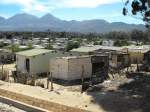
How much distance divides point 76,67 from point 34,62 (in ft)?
24.7

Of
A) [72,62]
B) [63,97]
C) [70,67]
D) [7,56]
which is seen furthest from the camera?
[7,56]

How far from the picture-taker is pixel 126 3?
22250mm

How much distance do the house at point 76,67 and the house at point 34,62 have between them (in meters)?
4.86

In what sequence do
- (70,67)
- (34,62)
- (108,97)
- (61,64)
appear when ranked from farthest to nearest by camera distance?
1. (34,62)
2. (61,64)
3. (70,67)
4. (108,97)

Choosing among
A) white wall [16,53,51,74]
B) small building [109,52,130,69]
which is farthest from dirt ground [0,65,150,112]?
small building [109,52,130,69]

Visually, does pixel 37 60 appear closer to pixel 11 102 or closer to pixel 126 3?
pixel 126 3

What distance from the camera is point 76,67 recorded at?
1272 inches

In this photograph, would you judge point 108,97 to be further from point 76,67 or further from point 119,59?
point 119,59

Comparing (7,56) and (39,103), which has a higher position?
(39,103)

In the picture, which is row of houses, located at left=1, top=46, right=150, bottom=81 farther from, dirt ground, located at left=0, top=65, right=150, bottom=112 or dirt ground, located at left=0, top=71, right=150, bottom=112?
dirt ground, located at left=0, top=65, right=150, bottom=112

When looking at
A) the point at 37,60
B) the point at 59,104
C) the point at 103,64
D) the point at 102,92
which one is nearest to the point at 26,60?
the point at 37,60

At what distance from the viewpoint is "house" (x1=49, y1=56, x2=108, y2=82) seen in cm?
3167

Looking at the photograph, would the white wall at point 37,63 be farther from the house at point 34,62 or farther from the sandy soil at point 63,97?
the sandy soil at point 63,97

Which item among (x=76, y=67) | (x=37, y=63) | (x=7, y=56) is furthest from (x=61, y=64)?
(x=7, y=56)
